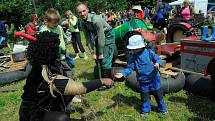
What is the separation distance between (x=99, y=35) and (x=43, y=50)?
101 inches

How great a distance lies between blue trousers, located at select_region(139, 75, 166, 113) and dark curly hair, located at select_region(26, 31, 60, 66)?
197 cm

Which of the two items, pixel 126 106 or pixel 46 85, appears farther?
pixel 126 106

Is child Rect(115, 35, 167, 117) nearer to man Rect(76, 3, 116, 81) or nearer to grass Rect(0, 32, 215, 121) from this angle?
grass Rect(0, 32, 215, 121)

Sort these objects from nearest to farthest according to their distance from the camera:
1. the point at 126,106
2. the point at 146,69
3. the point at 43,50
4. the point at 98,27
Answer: the point at 43,50
the point at 146,69
the point at 126,106
the point at 98,27

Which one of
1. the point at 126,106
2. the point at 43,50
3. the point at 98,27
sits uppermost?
the point at 98,27

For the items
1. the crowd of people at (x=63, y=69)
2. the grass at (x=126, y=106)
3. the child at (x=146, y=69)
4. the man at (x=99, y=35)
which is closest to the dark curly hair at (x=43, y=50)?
the crowd of people at (x=63, y=69)

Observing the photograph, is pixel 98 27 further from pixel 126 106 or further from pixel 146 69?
pixel 126 106

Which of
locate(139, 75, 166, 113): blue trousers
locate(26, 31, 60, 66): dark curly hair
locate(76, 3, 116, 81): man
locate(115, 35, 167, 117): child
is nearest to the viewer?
locate(26, 31, 60, 66): dark curly hair

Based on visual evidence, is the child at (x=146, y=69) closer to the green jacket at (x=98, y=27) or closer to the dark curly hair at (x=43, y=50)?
the green jacket at (x=98, y=27)

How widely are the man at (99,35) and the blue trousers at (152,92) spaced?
4.62 feet

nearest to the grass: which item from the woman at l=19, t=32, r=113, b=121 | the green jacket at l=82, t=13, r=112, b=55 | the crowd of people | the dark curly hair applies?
the crowd of people

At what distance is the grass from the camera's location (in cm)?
485

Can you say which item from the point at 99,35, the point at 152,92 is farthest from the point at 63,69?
the point at 152,92

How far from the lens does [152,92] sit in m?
4.91
